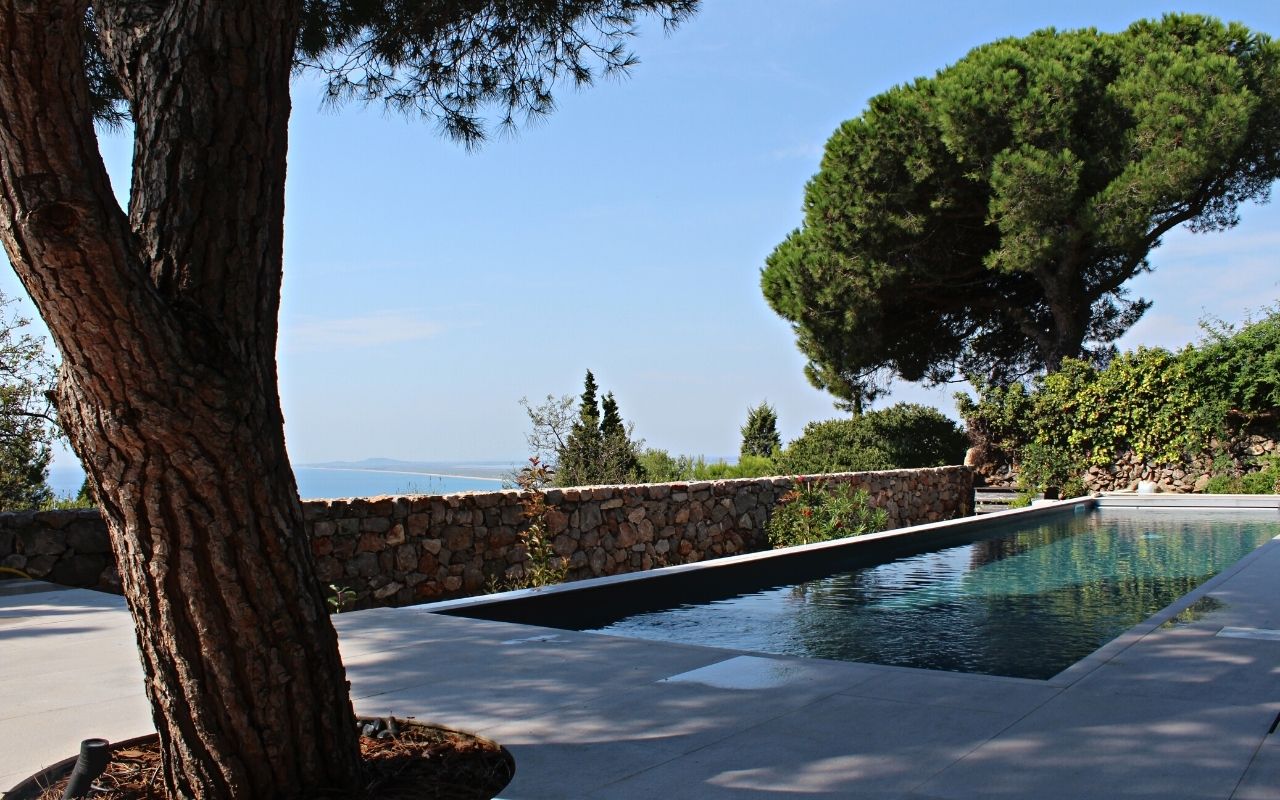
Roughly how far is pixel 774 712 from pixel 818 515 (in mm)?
7424

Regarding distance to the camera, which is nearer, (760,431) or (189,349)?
(189,349)

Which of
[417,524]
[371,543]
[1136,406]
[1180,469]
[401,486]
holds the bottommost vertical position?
[371,543]

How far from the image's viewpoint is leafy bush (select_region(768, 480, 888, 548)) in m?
10.5

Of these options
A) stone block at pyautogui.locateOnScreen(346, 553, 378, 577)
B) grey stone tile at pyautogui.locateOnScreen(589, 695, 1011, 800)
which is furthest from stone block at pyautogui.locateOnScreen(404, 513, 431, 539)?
grey stone tile at pyautogui.locateOnScreen(589, 695, 1011, 800)

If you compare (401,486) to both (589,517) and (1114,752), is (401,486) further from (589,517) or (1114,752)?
(1114,752)

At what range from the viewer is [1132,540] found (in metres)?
10.9

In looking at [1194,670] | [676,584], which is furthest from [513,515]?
[1194,670]

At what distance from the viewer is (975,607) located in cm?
689

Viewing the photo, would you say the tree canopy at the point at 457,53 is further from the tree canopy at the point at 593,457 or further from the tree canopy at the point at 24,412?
the tree canopy at the point at 593,457

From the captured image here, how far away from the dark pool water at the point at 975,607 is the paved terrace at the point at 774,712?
1015 millimetres

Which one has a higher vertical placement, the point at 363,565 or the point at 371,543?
the point at 371,543

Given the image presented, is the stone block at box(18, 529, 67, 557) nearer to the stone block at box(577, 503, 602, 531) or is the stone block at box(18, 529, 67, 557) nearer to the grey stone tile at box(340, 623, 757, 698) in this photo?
the grey stone tile at box(340, 623, 757, 698)

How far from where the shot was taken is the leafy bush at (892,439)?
54.8ft

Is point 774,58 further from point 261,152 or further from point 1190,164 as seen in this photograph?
point 1190,164
